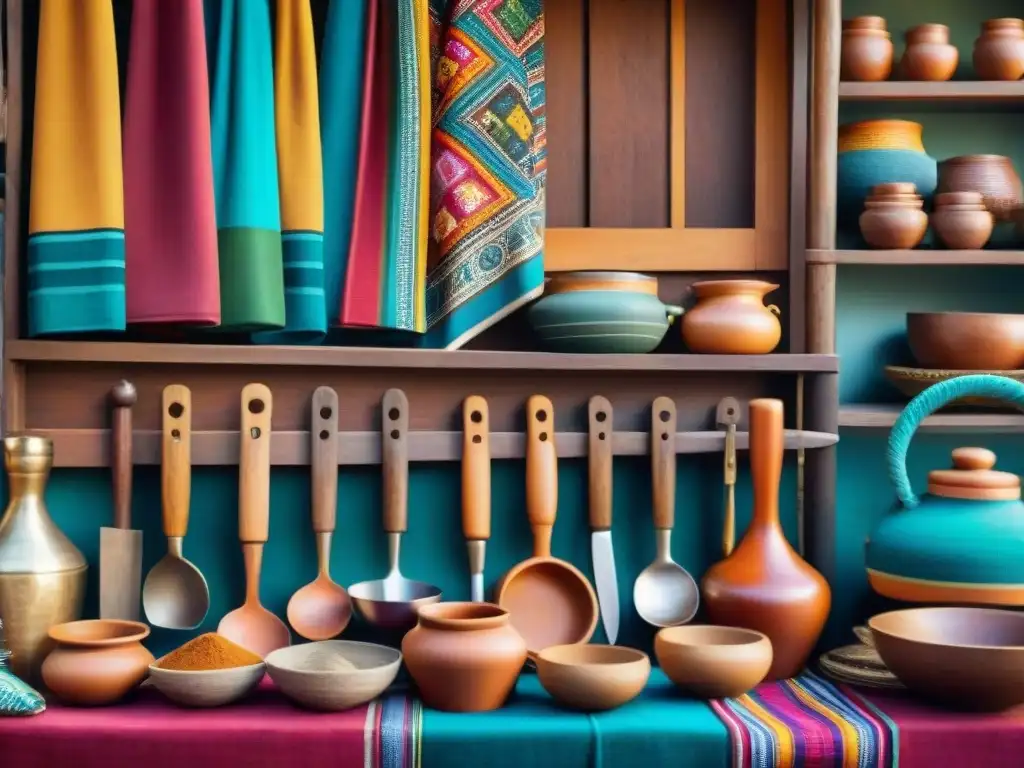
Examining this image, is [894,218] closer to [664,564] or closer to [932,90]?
[932,90]

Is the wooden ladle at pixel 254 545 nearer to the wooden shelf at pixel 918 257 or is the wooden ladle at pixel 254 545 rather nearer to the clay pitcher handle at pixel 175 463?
the clay pitcher handle at pixel 175 463

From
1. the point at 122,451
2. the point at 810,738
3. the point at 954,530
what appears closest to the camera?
the point at 810,738

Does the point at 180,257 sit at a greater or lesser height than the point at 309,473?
greater

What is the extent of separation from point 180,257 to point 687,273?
0.75 metres

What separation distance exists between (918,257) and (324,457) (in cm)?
93

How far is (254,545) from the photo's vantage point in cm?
156

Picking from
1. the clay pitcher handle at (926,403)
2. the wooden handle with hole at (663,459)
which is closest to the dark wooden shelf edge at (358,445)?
the wooden handle with hole at (663,459)

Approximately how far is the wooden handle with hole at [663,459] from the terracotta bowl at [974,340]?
41 cm

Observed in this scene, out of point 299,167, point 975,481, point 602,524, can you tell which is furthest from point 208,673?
point 975,481

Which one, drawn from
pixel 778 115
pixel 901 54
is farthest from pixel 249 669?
pixel 901 54

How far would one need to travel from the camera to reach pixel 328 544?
5.21ft

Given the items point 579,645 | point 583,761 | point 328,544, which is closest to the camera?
point 583,761

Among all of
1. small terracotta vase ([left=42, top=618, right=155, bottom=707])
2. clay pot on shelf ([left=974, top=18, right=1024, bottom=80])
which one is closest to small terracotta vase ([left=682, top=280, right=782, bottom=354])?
clay pot on shelf ([left=974, top=18, right=1024, bottom=80])

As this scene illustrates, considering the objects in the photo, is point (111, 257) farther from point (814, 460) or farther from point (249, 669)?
point (814, 460)
